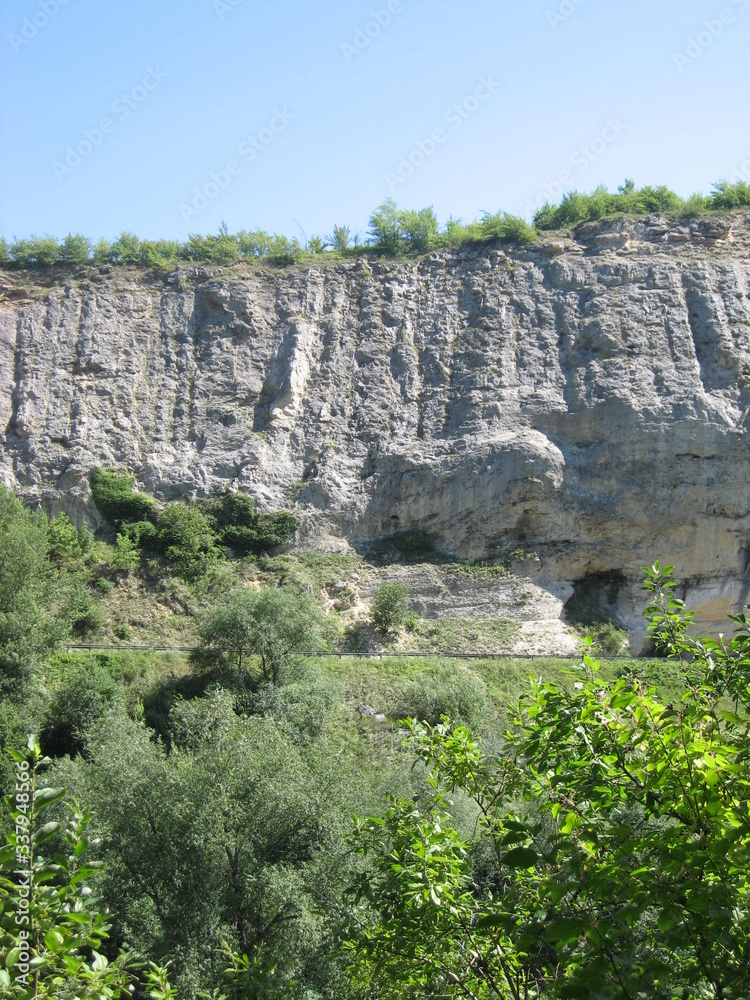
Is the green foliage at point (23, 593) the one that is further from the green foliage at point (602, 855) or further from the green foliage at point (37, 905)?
the green foliage at point (37, 905)

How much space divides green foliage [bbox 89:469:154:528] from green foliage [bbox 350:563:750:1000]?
27445 mm

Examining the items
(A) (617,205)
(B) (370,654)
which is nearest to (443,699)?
(B) (370,654)

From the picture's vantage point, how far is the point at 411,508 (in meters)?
32.5

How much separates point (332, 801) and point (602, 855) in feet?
35.3

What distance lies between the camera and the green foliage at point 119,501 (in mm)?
32594

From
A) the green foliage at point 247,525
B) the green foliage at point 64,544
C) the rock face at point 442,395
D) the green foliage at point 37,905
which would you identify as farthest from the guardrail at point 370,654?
the green foliage at point 37,905

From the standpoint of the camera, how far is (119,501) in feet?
107

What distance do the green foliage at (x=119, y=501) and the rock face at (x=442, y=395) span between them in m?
0.80

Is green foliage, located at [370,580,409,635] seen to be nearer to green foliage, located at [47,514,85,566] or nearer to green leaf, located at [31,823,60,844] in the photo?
green foliage, located at [47,514,85,566]

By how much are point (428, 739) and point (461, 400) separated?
94.5ft

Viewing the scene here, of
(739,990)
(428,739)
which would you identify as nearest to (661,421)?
(428,739)

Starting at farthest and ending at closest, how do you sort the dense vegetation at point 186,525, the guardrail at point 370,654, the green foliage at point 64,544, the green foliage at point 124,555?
the dense vegetation at point 186,525 < the green foliage at point 64,544 < the green foliage at point 124,555 < the guardrail at point 370,654

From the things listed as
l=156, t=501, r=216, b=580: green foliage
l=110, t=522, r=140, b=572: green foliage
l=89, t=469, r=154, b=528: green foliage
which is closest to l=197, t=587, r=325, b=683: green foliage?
l=156, t=501, r=216, b=580: green foliage

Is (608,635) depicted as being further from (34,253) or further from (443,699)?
(34,253)
